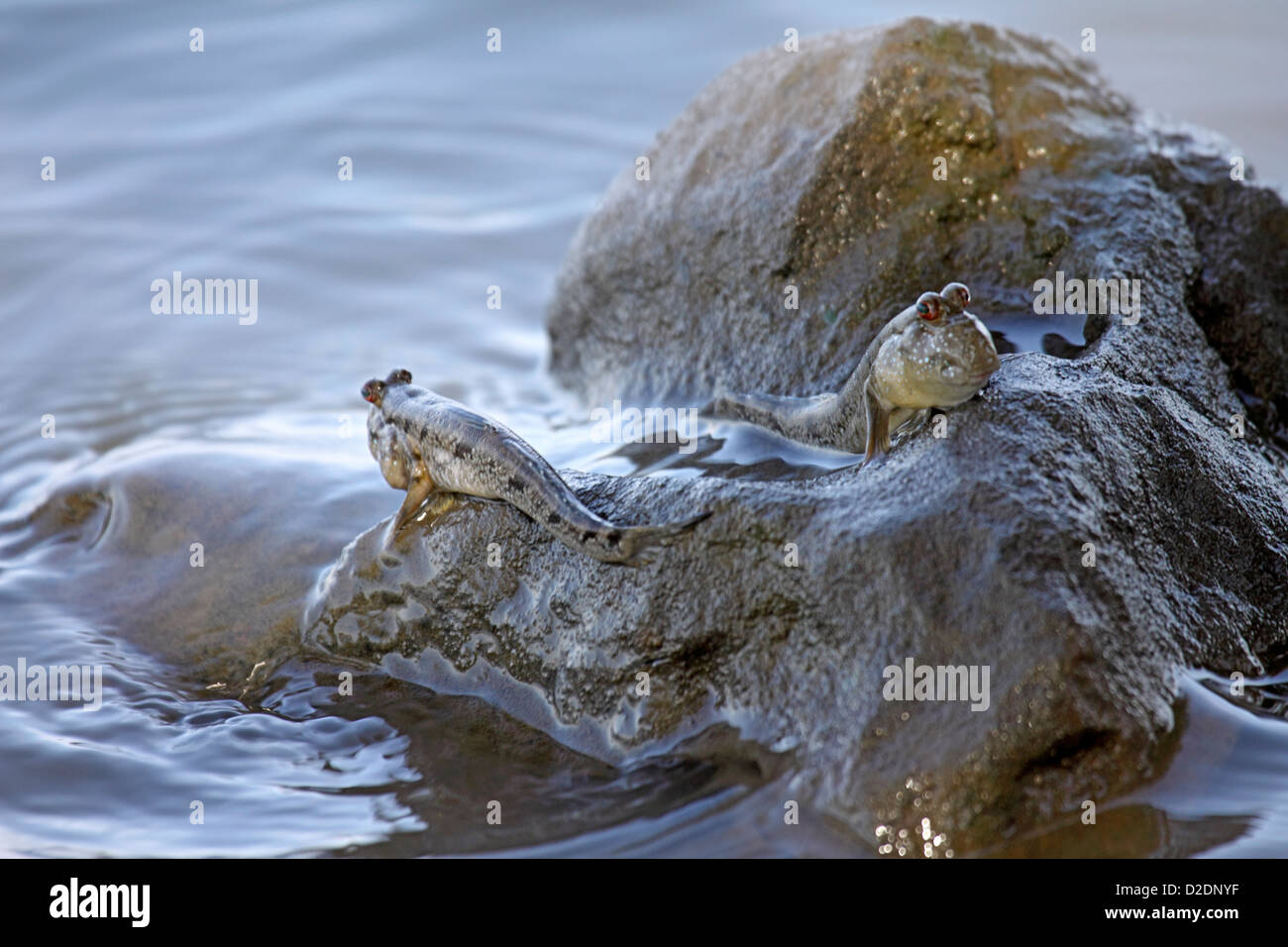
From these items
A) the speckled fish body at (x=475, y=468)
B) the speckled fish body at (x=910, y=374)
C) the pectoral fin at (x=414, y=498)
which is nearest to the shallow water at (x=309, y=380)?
the speckled fish body at (x=910, y=374)

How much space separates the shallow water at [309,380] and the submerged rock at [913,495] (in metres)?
0.17

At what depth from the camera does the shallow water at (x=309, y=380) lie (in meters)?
3.02

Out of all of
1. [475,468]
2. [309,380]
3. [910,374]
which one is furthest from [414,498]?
[309,380]

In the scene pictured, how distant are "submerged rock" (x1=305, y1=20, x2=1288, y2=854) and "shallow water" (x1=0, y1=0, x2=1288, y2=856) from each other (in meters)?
0.17

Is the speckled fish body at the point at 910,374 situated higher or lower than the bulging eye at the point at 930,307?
lower

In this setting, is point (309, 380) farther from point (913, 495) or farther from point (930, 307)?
point (913, 495)

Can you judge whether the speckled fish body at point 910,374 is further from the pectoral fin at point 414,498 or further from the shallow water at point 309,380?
the pectoral fin at point 414,498

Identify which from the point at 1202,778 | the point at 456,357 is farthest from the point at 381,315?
the point at 1202,778

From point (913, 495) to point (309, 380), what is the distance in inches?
186

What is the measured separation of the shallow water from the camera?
3.02 meters

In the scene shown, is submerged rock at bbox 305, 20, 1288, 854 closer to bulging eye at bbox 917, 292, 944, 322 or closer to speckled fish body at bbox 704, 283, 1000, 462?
speckled fish body at bbox 704, 283, 1000, 462

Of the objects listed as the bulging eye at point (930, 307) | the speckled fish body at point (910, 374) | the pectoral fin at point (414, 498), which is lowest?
the pectoral fin at point (414, 498)

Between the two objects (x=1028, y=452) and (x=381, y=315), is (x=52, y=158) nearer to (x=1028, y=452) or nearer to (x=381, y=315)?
(x=381, y=315)
